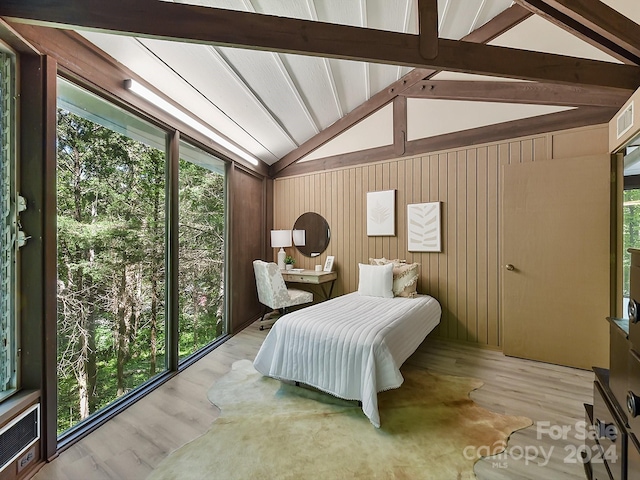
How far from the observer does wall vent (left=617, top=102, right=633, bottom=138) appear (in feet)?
7.22

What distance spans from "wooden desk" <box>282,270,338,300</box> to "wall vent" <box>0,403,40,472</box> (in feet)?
9.20

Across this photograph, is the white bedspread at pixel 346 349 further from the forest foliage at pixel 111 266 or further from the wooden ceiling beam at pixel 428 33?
the wooden ceiling beam at pixel 428 33

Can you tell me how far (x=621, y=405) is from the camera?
1074mm

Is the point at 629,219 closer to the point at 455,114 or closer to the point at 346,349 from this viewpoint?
the point at 455,114

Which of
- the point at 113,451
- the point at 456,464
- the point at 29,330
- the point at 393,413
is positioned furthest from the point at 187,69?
the point at 456,464

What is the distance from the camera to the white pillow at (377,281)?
326 cm

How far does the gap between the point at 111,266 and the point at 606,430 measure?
3.07 meters

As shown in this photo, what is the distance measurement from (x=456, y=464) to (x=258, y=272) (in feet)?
9.66

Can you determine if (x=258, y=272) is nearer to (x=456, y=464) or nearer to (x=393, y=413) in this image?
(x=393, y=413)

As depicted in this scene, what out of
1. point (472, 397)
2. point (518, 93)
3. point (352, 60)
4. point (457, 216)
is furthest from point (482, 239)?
point (352, 60)

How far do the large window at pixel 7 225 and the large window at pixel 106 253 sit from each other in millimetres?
267

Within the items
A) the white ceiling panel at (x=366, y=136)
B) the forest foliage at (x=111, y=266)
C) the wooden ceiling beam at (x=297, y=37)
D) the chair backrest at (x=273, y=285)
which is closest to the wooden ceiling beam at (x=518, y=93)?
the white ceiling panel at (x=366, y=136)

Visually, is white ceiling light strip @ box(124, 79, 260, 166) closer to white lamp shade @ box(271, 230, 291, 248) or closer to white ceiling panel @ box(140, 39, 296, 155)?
white ceiling panel @ box(140, 39, 296, 155)

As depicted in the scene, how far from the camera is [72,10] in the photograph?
1407mm
